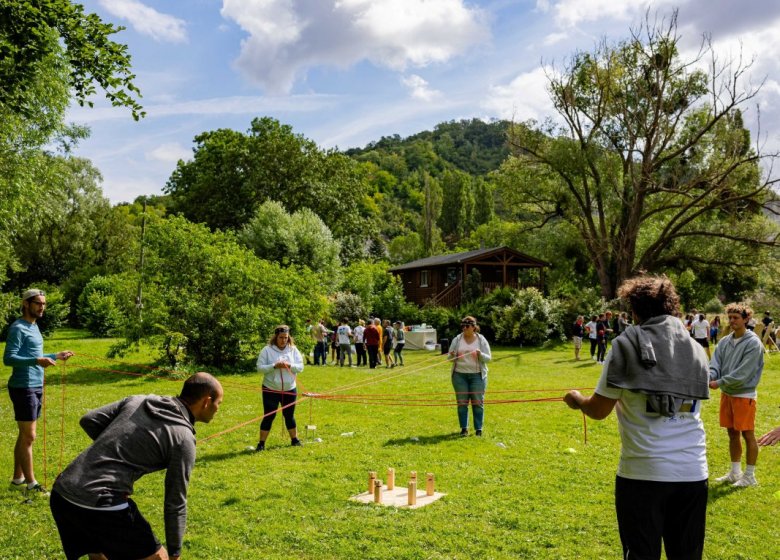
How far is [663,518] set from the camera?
3.47 m

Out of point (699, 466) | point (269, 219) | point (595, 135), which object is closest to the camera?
point (699, 466)

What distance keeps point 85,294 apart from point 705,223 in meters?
38.9

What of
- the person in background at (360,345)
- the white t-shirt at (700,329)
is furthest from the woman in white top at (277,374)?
the white t-shirt at (700,329)

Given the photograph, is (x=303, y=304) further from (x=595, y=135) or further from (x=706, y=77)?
(x=706, y=77)

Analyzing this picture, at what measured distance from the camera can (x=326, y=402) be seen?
13953 mm

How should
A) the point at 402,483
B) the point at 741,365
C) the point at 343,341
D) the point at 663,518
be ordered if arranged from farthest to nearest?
the point at 343,341, the point at 402,483, the point at 741,365, the point at 663,518

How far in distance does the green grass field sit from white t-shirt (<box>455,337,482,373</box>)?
108 cm

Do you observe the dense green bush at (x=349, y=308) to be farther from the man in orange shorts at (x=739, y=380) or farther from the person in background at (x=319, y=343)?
the man in orange shorts at (x=739, y=380)

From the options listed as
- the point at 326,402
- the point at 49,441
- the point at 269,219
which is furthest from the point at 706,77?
the point at 49,441

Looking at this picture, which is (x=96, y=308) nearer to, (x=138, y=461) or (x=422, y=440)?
(x=422, y=440)

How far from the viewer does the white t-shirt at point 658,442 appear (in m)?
3.42

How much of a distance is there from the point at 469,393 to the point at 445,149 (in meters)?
155

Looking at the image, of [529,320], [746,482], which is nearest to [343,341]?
[529,320]

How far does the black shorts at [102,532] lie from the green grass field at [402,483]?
2037 mm
